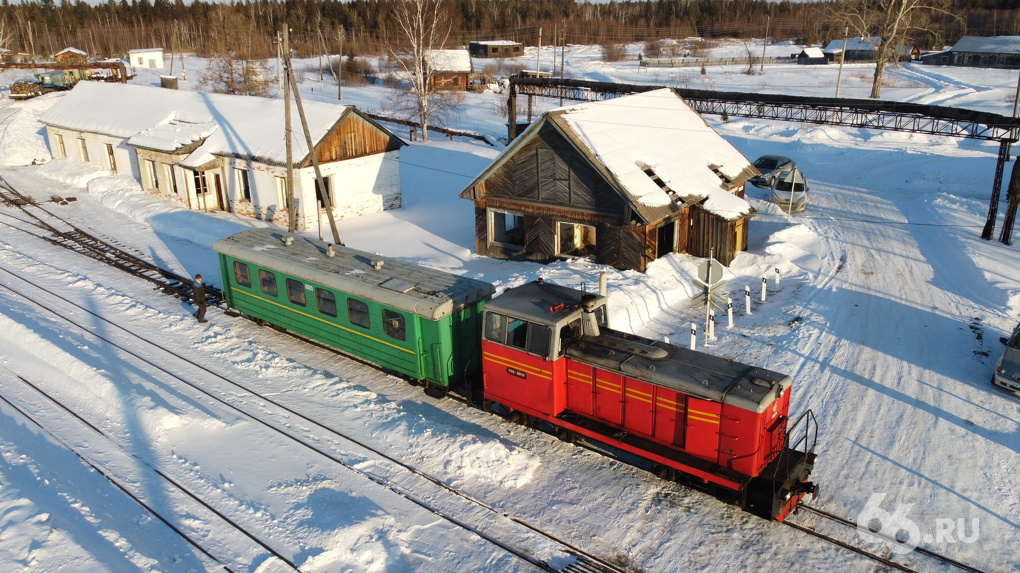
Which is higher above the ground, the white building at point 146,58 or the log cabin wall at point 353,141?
the white building at point 146,58

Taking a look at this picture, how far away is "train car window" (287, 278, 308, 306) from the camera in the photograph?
17.4m

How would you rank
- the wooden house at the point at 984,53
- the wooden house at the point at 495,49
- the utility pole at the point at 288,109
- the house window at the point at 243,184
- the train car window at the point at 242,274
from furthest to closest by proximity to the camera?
the wooden house at the point at 495,49
the wooden house at the point at 984,53
the house window at the point at 243,184
the utility pole at the point at 288,109
the train car window at the point at 242,274

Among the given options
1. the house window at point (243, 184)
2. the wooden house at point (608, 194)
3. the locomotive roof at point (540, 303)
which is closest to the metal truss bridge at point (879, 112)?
the wooden house at point (608, 194)

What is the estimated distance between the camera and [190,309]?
69.2 feet

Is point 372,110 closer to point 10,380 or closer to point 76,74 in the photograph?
point 76,74

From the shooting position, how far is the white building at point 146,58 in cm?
10225

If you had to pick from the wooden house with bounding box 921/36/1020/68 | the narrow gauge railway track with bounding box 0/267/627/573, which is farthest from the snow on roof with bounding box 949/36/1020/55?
the narrow gauge railway track with bounding box 0/267/627/573

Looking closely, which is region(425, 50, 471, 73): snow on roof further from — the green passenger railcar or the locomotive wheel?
the locomotive wheel

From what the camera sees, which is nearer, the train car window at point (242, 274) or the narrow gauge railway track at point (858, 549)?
the narrow gauge railway track at point (858, 549)

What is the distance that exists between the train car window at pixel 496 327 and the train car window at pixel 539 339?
637 mm

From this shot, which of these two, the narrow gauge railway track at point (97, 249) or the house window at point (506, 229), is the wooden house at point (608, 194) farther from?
the narrow gauge railway track at point (97, 249)

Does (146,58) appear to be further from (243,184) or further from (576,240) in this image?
(576,240)

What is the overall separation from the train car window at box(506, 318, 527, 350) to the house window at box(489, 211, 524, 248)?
1317 centimetres

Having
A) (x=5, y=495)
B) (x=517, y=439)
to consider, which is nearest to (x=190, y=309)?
(x=5, y=495)
